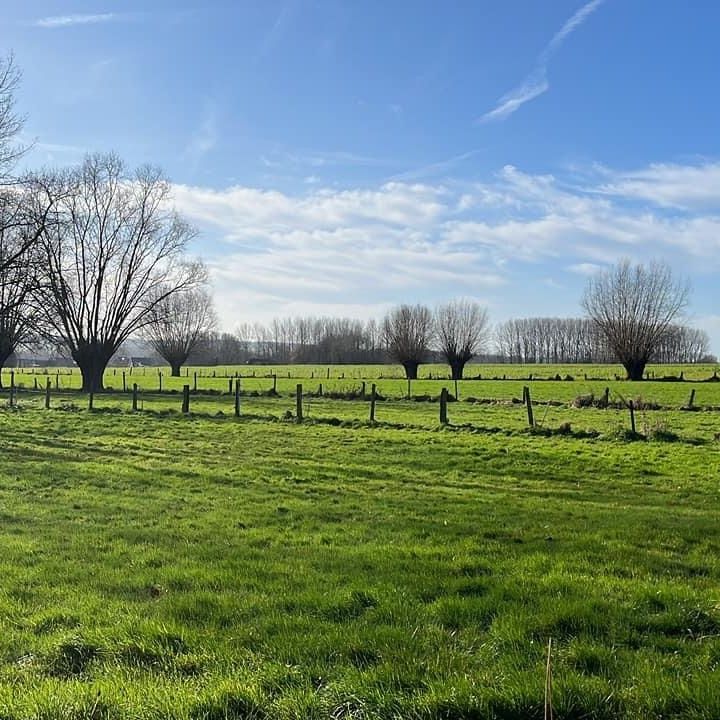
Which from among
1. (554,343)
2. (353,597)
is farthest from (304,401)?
(554,343)

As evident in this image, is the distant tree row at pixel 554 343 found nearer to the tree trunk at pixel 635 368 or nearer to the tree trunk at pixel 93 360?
the tree trunk at pixel 635 368

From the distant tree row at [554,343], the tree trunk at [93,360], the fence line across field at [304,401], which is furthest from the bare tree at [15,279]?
the distant tree row at [554,343]

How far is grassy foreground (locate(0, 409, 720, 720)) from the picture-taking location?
3953 millimetres

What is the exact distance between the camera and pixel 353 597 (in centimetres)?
582

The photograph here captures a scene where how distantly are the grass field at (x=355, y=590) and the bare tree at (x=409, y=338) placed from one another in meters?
64.4

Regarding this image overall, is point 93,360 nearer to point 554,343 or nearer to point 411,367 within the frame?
point 411,367

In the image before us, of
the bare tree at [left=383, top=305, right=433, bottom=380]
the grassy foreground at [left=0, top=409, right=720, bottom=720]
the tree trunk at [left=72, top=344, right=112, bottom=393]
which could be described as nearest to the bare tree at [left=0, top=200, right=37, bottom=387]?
the grassy foreground at [left=0, top=409, right=720, bottom=720]

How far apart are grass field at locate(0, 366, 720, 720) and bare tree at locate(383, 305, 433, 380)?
211ft

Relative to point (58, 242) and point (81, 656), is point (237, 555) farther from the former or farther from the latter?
point (58, 242)

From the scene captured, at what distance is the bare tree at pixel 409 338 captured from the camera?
263 ft

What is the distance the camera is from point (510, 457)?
17219 millimetres

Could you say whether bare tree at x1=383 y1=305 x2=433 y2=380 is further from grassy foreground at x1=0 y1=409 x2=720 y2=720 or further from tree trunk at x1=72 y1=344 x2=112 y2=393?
grassy foreground at x1=0 y1=409 x2=720 y2=720

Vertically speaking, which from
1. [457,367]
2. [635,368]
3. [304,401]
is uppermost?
[457,367]

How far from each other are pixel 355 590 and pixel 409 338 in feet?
247
